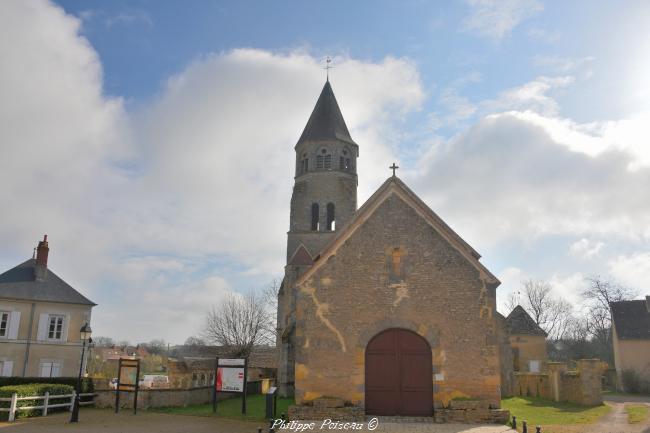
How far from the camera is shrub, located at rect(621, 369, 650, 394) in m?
37.5

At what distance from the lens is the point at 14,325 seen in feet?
98.8

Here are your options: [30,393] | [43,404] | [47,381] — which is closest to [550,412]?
[43,404]

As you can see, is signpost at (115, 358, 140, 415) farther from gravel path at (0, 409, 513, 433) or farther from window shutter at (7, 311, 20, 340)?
window shutter at (7, 311, 20, 340)

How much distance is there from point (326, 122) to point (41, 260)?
2072 cm

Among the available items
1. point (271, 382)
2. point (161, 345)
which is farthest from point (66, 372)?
point (161, 345)

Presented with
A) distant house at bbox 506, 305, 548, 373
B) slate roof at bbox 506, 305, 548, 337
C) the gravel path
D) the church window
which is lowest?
the gravel path

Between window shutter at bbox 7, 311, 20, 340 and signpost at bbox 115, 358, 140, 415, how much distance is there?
10.2m

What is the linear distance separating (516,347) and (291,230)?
18.9 metres

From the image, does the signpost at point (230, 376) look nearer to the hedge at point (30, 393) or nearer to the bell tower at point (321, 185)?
the hedge at point (30, 393)

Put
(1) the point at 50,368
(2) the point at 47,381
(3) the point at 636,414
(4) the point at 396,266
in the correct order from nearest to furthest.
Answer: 1. (4) the point at 396,266
2. (3) the point at 636,414
3. (2) the point at 47,381
4. (1) the point at 50,368

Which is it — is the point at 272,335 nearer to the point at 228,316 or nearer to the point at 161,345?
the point at 228,316

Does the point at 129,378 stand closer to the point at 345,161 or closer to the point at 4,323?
the point at 4,323

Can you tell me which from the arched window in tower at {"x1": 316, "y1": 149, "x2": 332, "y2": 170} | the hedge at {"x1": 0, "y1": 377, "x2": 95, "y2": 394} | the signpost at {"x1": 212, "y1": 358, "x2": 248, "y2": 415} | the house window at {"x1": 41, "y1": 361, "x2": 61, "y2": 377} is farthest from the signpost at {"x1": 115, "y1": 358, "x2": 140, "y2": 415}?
the arched window in tower at {"x1": 316, "y1": 149, "x2": 332, "y2": 170}

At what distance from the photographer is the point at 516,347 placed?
38188 mm
